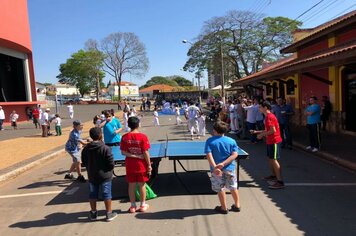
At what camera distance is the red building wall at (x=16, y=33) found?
27.2 meters

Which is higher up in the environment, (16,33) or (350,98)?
(16,33)

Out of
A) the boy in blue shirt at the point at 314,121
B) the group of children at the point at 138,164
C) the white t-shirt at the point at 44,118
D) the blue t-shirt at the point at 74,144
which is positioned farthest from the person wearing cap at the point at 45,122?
the group of children at the point at 138,164

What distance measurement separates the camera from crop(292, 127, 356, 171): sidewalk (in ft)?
29.6

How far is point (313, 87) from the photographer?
17.3 meters

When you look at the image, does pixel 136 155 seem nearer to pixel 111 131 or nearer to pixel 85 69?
pixel 111 131

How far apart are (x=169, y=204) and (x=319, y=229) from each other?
7.85 ft

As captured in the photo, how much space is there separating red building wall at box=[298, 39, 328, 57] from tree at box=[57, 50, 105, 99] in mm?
63918

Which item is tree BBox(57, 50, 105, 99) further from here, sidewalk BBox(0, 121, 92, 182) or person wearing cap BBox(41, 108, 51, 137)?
sidewalk BBox(0, 121, 92, 182)

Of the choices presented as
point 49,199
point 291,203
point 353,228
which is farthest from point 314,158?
point 49,199

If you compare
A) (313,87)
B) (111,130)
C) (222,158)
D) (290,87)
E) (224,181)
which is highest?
(290,87)

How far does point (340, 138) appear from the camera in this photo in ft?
42.3

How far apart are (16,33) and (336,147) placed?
86.9 ft

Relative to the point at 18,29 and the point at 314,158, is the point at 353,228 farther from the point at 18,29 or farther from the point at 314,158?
the point at 18,29

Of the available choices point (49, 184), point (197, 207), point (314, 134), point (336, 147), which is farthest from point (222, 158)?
point (336, 147)
